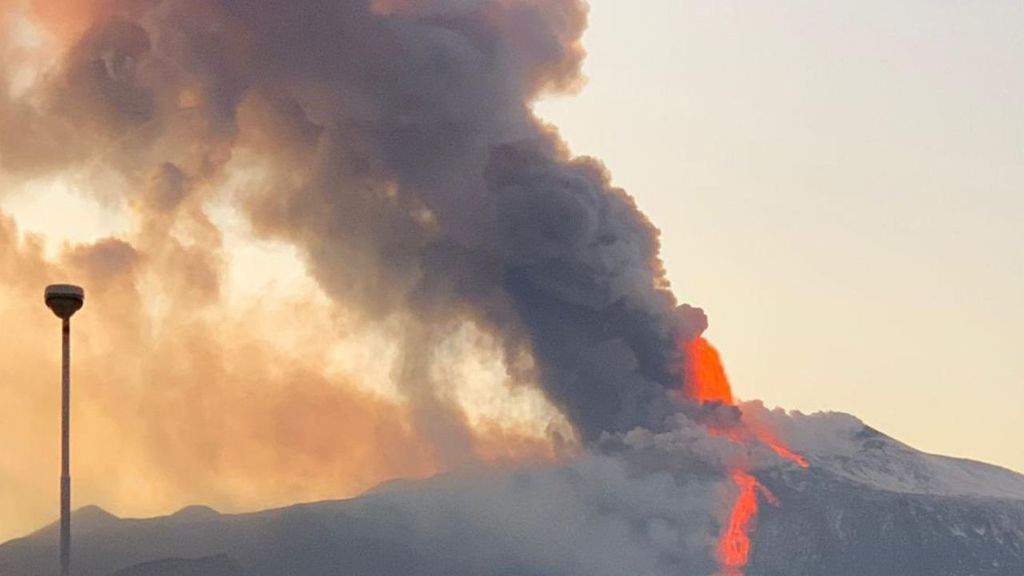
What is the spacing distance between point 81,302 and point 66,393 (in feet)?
11.1

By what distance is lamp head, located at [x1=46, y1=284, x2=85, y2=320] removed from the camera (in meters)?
69.6

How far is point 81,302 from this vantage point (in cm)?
7150

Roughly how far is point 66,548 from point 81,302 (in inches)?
308

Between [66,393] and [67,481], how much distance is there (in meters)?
2.71

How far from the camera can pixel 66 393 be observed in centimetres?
6956

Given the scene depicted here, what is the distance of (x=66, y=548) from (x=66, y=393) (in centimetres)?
474

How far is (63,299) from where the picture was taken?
7000cm

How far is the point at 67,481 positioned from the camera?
227 feet

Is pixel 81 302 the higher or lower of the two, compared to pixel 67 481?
higher

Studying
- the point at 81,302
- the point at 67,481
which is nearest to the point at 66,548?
the point at 67,481

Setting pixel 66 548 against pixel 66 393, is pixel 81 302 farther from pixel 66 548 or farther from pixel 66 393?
pixel 66 548

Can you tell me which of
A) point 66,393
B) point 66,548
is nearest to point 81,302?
point 66,393

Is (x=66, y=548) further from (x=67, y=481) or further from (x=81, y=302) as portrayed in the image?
(x=81, y=302)

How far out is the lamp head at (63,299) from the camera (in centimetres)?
6956
